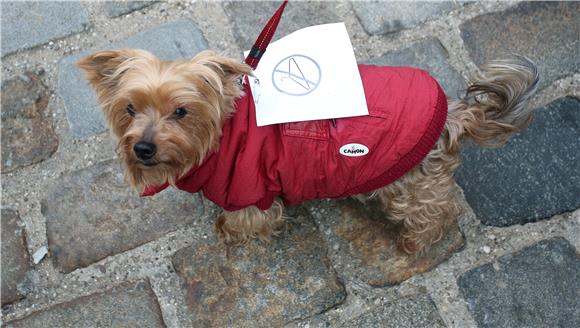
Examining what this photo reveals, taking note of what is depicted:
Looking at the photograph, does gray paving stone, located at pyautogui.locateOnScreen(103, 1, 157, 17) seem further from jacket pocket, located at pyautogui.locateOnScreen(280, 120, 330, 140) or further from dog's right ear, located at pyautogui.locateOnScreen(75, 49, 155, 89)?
jacket pocket, located at pyautogui.locateOnScreen(280, 120, 330, 140)

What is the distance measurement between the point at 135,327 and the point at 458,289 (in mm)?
1577

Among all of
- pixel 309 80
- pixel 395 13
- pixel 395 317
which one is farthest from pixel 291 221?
pixel 395 13

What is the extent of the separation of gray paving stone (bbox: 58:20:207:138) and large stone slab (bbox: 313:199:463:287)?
1.23 m

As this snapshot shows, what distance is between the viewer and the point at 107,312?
3.13 m

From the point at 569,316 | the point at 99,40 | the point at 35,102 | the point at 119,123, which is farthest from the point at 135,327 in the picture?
the point at 569,316

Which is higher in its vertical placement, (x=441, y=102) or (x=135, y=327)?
(x=441, y=102)

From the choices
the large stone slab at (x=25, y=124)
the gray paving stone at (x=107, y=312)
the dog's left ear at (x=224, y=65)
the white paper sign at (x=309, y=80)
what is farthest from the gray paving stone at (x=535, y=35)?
the large stone slab at (x=25, y=124)

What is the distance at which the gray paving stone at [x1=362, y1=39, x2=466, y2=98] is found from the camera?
139 inches

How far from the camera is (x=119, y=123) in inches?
103

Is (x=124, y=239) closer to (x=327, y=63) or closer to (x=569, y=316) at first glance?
(x=327, y=63)

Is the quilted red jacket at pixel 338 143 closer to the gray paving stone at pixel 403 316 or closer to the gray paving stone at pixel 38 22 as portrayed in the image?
the gray paving stone at pixel 403 316

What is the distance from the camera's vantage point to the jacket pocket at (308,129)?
2.61 m

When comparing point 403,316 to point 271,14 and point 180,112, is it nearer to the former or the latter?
point 180,112

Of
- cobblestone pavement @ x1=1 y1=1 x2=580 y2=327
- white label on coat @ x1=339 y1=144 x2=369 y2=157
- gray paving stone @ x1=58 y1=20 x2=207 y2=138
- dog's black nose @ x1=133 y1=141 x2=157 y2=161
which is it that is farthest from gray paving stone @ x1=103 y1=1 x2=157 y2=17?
white label on coat @ x1=339 y1=144 x2=369 y2=157
